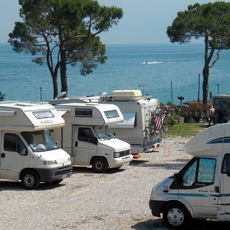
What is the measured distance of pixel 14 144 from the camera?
14570 millimetres

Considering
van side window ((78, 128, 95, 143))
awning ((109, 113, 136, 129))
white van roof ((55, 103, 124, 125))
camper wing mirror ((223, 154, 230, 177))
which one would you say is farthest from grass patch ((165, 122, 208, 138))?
camper wing mirror ((223, 154, 230, 177))

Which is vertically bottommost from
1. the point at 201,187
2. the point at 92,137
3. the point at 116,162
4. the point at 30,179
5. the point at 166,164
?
the point at 166,164

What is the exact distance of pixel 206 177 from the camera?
9.36m

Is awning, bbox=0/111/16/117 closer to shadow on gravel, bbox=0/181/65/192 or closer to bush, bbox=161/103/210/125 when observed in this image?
shadow on gravel, bbox=0/181/65/192

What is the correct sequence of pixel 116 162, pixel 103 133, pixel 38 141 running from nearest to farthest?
pixel 38 141 → pixel 116 162 → pixel 103 133

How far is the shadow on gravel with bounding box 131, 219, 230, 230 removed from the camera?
973 cm

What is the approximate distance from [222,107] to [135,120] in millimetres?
11367

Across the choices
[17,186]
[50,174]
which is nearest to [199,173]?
[50,174]

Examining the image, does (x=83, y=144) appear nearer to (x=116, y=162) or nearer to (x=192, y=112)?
(x=116, y=162)

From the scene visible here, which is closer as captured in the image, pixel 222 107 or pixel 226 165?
pixel 226 165

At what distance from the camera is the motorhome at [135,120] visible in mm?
18609

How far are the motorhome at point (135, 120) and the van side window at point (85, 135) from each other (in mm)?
1589

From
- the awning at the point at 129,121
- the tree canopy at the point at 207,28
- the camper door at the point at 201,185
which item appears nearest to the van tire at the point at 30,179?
the awning at the point at 129,121

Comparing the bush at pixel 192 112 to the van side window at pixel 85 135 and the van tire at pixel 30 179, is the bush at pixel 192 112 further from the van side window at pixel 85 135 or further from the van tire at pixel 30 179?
the van tire at pixel 30 179
